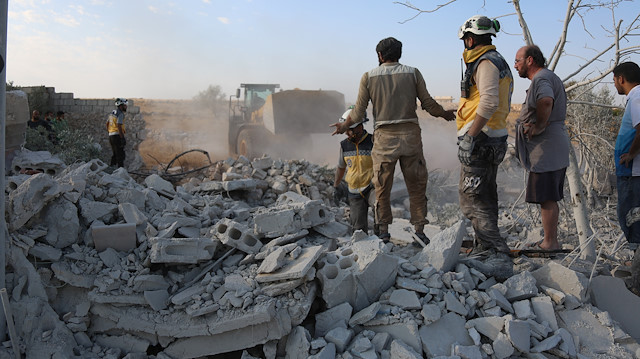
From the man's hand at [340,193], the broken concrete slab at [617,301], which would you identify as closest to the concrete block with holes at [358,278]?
the broken concrete slab at [617,301]

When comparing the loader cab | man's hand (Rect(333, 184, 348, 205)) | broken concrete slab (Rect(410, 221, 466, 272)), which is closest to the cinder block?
broken concrete slab (Rect(410, 221, 466, 272))

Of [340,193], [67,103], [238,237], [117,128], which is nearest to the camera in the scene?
[238,237]

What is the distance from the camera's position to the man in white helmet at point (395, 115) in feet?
12.5

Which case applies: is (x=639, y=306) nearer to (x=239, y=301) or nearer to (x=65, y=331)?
(x=239, y=301)

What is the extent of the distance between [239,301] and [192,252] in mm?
716

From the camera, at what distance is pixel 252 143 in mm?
13352

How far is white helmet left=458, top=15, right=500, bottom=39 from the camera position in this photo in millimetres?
3260

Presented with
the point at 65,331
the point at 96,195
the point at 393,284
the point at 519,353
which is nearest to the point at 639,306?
the point at 519,353

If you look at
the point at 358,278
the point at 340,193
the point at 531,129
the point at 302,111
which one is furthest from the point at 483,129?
the point at 302,111

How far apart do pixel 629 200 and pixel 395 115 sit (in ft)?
6.15

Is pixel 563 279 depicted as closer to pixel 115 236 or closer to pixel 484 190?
pixel 484 190

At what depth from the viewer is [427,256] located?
3.47 m

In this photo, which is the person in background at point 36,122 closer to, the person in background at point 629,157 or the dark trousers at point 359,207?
the dark trousers at point 359,207

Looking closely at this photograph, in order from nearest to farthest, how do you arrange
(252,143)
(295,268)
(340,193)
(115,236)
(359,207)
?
(295,268) → (115,236) → (359,207) → (340,193) → (252,143)
